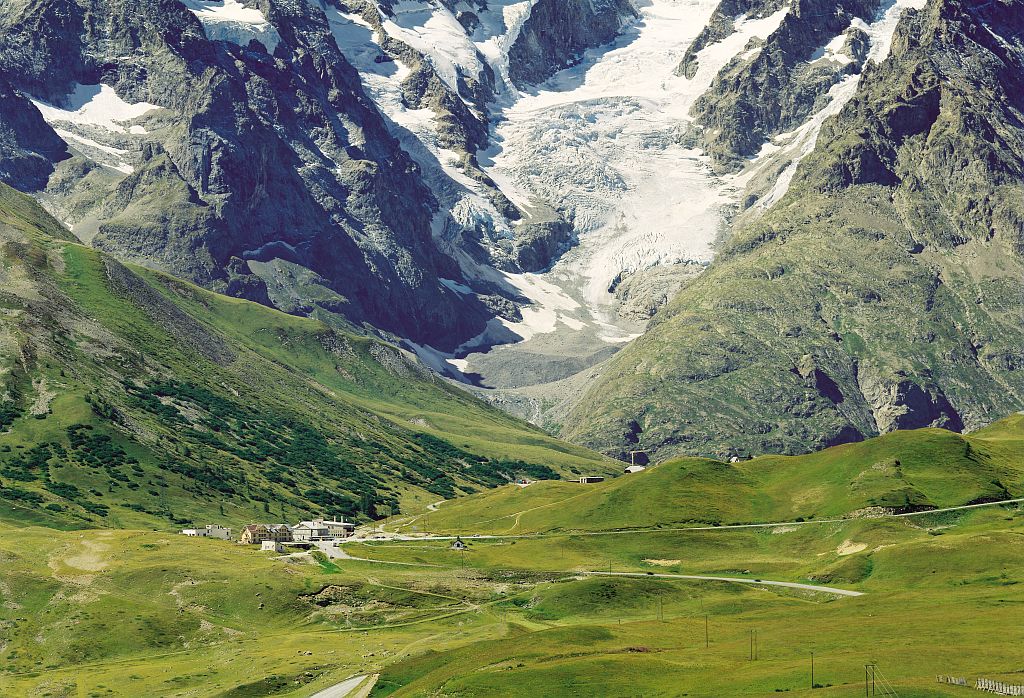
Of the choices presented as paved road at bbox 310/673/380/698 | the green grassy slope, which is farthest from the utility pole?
paved road at bbox 310/673/380/698

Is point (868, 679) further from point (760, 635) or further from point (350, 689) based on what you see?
point (350, 689)

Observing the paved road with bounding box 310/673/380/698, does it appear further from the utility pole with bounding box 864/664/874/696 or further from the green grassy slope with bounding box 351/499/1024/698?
the utility pole with bounding box 864/664/874/696

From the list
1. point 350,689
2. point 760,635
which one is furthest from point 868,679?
point 350,689

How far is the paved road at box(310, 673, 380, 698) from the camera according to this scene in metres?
144

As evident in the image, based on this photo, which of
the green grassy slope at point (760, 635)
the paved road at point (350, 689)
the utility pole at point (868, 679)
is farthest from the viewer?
the paved road at point (350, 689)

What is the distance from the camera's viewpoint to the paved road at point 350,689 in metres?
144

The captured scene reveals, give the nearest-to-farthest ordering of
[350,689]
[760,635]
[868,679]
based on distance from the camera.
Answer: [868,679]
[350,689]
[760,635]

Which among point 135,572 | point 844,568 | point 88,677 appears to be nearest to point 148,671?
point 88,677

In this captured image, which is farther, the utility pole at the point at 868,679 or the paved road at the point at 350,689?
the paved road at the point at 350,689

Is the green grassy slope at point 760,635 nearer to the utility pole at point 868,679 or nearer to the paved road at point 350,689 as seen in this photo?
the utility pole at point 868,679

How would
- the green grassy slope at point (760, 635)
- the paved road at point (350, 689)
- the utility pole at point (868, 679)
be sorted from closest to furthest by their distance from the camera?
the utility pole at point (868, 679), the green grassy slope at point (760, 635), the paved road at point (350, 689)

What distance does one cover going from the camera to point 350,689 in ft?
480

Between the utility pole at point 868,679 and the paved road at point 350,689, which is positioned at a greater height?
the utility pole at point 868,679

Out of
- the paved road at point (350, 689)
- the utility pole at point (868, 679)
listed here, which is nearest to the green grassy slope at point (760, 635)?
the utility pole at point (868, 679)
